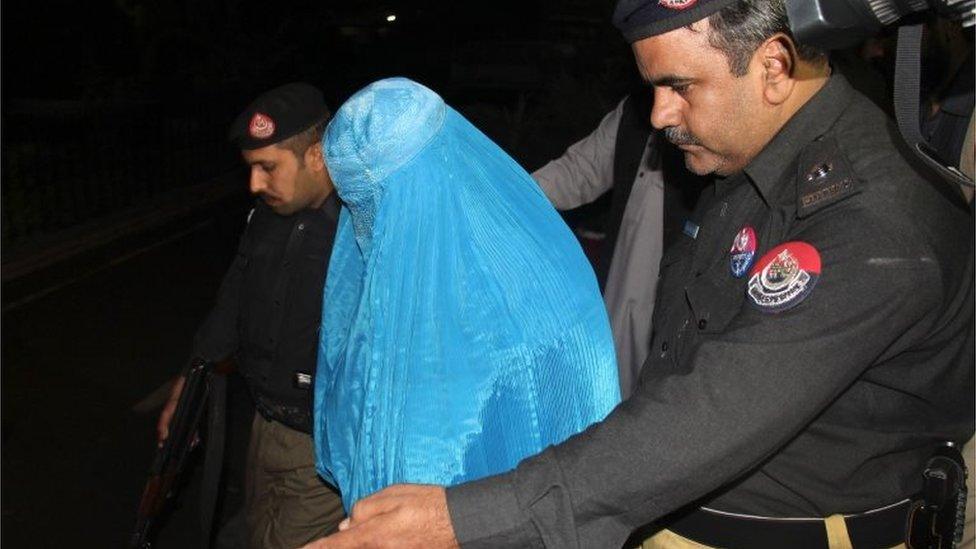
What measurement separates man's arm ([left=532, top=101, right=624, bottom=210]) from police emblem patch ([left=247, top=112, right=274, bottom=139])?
861 mm

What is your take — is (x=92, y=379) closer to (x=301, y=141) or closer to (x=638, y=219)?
(x=301, y=141)

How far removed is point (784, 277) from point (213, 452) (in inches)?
84.0

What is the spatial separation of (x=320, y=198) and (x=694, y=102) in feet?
5.73

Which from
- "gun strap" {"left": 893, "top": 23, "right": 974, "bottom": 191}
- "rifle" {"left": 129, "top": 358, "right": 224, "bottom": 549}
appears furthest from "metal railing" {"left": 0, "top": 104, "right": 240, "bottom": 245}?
"gun strap" {"left": 893, "top": 23, "right": 974, "bottom": 191}

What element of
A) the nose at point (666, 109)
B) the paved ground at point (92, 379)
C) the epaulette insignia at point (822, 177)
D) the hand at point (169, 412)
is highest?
the nose at point (666, 109)

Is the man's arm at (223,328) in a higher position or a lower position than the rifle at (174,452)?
higher

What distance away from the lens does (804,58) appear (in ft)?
5.11

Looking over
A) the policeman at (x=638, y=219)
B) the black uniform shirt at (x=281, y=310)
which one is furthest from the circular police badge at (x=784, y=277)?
the black uniform shirt at (x=281, y=310)

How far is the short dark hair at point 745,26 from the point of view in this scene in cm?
153

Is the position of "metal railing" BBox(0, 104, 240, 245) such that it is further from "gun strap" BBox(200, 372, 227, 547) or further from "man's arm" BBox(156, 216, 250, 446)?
"gun strap" BBox(200, 372, 227, 547)

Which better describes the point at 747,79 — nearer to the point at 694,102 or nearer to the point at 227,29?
the point at 694,102

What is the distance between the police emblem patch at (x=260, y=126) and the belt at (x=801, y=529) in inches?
79.2

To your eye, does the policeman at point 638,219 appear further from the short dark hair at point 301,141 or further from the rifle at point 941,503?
the rifle at point 941,503

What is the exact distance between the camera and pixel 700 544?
173 cm
